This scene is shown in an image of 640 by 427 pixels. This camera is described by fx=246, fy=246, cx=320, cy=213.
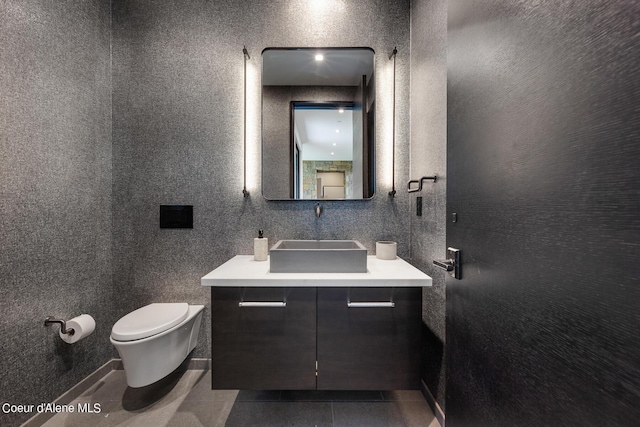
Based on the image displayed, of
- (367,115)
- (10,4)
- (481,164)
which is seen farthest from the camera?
(367,115)

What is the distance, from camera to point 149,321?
51.1 inches

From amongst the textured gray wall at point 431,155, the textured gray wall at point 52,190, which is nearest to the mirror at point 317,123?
the textured gray wall at point 431,155

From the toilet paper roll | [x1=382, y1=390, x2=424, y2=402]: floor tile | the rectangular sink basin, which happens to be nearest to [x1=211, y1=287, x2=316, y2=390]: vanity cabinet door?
the rectangular sink basin

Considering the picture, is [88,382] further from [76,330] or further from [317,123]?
[317,123]

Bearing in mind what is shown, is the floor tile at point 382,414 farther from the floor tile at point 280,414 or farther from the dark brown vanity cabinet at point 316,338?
the dark brown vanity cabinet at point 316,338

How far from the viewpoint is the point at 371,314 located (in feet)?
3.67

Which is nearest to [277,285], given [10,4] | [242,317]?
[242,317]

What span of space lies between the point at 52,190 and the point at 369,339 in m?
1.77

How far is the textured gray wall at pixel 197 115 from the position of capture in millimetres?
1624

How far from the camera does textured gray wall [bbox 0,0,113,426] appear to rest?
1111 millimetres

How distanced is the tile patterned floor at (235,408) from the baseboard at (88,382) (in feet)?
0.09

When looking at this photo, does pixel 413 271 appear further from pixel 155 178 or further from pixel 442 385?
pixel 155 178

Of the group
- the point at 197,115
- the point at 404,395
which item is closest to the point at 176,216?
the point at 197,115

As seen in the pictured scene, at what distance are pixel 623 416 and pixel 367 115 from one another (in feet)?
5.23
